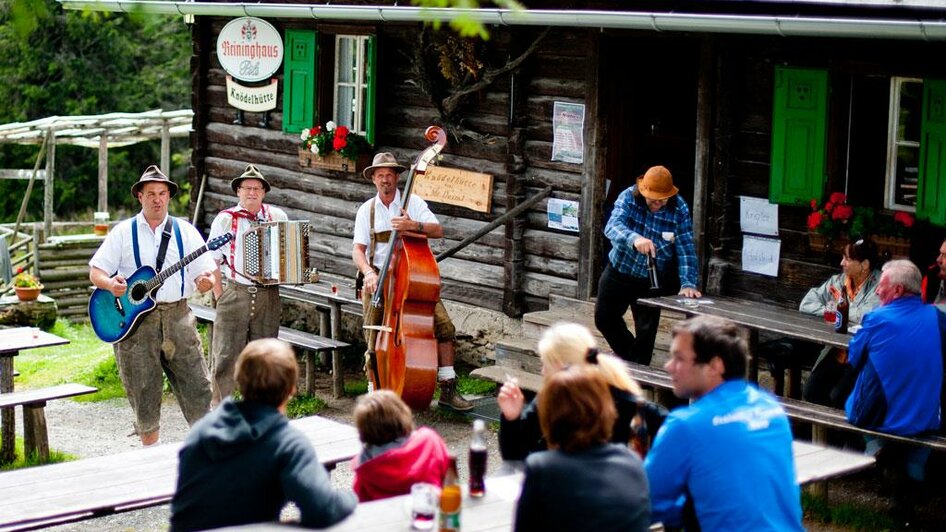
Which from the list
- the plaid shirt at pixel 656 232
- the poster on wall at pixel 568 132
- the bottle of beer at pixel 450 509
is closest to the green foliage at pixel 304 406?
the poster on wall at pixel 568 132

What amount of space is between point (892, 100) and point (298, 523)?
570 centimetres

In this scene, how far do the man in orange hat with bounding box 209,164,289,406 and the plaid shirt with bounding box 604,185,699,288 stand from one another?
2.58m

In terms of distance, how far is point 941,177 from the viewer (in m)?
8.96

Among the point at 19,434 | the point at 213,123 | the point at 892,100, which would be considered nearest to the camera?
the point at 892,100

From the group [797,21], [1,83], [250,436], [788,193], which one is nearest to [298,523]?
[250,436]

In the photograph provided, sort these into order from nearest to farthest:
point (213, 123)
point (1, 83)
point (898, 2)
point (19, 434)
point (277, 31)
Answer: point (898, 2)
point (19, 434)
point (277, 31)
point (213, 123)
point (1, 83)

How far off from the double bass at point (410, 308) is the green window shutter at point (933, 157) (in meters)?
3.26

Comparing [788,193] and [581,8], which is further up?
[581,8]

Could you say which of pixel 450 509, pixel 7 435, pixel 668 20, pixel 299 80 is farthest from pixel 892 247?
pixel 299 80

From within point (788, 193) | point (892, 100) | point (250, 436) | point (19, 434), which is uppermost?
point (892, 100)

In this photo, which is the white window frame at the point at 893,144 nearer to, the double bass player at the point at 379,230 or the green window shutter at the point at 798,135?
the green window shutter at the point at 798,135

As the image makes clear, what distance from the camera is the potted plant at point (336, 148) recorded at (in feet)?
42.1

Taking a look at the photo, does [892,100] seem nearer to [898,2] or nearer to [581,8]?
[898,2]

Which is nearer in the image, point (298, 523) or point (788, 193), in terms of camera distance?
point (298, 523)
